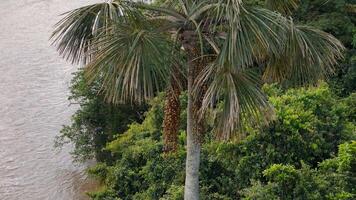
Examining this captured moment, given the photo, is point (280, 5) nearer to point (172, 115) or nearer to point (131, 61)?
point (172, 115)

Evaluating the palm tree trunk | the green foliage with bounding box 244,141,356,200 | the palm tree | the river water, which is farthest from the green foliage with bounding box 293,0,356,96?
the river water

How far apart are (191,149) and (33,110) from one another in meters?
10.1

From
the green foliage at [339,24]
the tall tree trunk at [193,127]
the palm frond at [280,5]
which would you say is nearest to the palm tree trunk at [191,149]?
the tall tree trunk at [193,127]

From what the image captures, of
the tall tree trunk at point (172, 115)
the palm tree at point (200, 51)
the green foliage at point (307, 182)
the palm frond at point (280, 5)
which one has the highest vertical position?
the palm frond at point (280, 5)

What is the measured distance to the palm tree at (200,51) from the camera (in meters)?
4.38

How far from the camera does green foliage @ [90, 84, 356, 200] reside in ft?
21.4

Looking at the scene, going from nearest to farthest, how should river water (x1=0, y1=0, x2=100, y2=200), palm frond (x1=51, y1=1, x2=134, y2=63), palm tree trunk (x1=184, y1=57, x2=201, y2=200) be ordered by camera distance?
palm frond (x1=51, y1=1, x2=134, y2=63), palm tree trunk (x1=184, y1=57, x2=201, y2=200), river water (x1=0, y1=0, x2=100, y2=200)

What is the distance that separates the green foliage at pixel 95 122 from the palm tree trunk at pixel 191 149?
5.24 metres

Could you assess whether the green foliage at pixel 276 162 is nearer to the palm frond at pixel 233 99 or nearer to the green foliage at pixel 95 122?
the palm frond at pixel 233 99

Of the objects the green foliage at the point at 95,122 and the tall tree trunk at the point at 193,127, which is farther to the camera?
the green foliage at the point at 95,122

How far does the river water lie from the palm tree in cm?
679

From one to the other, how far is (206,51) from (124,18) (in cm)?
98

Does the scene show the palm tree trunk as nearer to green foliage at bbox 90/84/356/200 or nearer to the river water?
green foliage at bbox 90/84/356/200

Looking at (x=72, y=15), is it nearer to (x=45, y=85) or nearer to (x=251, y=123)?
(x=251, y=123)
